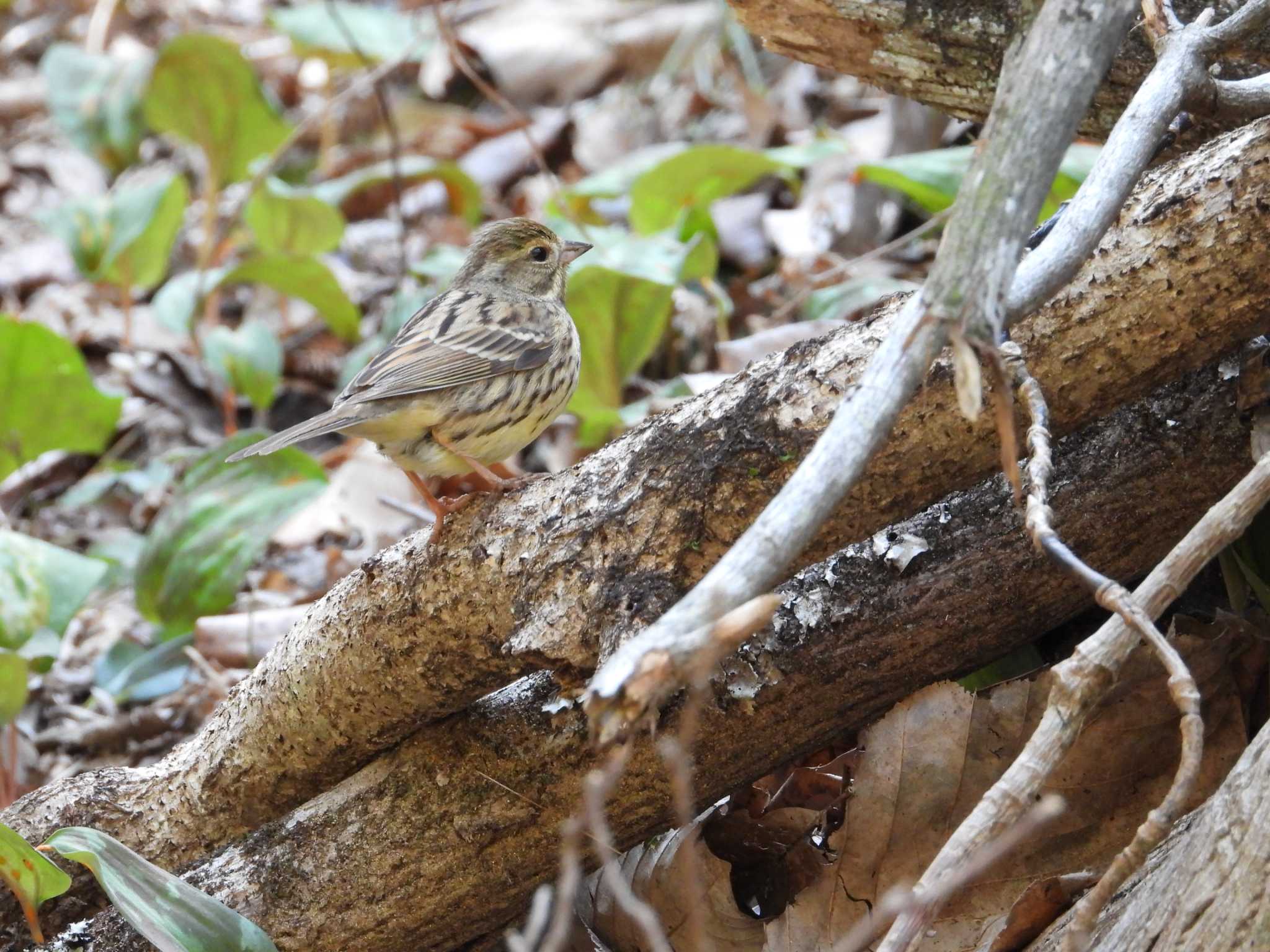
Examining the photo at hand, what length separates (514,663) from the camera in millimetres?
2586

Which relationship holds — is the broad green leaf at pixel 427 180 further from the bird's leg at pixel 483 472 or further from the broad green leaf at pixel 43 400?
the bird's leg at pixel 483 472

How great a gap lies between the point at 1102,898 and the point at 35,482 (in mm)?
5417

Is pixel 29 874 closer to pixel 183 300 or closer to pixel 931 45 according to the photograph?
pixel 931 45

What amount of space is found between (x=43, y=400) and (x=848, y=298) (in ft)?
9.50

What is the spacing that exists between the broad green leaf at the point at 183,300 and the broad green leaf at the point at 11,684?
8.33ft

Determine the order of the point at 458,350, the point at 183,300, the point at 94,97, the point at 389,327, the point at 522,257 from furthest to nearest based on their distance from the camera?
the point at 94,97 < the point at 183,300 < the point at 389,327 < the point at 522,257 < the point at 458,350

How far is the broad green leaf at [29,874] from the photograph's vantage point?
2.69m

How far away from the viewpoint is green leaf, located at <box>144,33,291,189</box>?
22.2 feet

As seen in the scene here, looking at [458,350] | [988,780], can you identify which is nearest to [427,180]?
[458,350]

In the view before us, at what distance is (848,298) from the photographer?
15.8 ft

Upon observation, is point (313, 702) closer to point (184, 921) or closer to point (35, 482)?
point (184, 921)

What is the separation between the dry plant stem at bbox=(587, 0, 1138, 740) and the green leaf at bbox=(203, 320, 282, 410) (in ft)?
14.4

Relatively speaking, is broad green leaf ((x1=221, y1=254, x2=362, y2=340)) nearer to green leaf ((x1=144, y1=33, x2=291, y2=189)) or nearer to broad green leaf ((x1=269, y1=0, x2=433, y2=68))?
green leaf ((x1=144, y1=33, x2=291, y2=189))

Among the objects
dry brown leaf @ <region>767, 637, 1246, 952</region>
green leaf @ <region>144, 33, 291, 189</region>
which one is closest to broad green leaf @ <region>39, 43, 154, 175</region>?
green leaf @ <region>144, 33, 291, 189</region>
